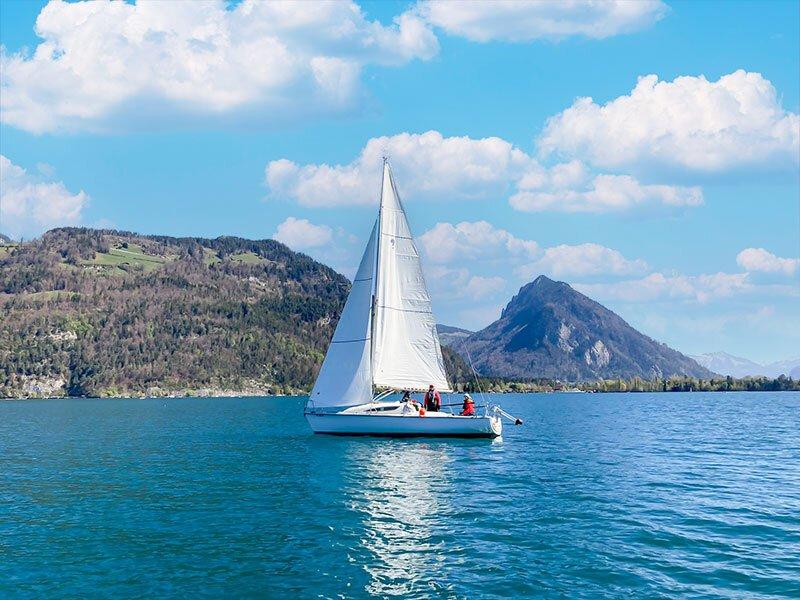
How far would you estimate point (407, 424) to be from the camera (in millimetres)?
64500

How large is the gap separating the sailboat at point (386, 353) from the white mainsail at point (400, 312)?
93 mm

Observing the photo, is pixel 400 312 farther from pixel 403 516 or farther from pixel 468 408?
pixel 403 516

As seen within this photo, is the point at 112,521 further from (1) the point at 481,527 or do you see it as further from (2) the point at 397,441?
(2) the point at 397,441

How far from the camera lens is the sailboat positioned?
65125mm

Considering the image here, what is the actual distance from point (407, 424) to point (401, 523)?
107 ft

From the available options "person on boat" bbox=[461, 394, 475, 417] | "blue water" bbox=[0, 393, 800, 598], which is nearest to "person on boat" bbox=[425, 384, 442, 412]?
"person on boat" bbox=[461, 394, 475, 417]

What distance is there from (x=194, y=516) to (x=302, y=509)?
508cm

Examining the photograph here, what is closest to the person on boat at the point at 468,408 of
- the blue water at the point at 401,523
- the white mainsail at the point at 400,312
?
the white mainsail at the point at 400,312

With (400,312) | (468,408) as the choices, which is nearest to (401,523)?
(468,408)

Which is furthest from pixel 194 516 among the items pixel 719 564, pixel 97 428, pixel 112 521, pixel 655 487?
pixel 97 428

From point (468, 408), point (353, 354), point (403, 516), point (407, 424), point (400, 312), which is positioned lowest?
point (403, 516)

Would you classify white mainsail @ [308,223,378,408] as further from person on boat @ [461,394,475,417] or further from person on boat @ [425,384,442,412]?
person on boat @ [461,394,475,417]

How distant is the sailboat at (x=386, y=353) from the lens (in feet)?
214

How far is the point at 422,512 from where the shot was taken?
3422cm
